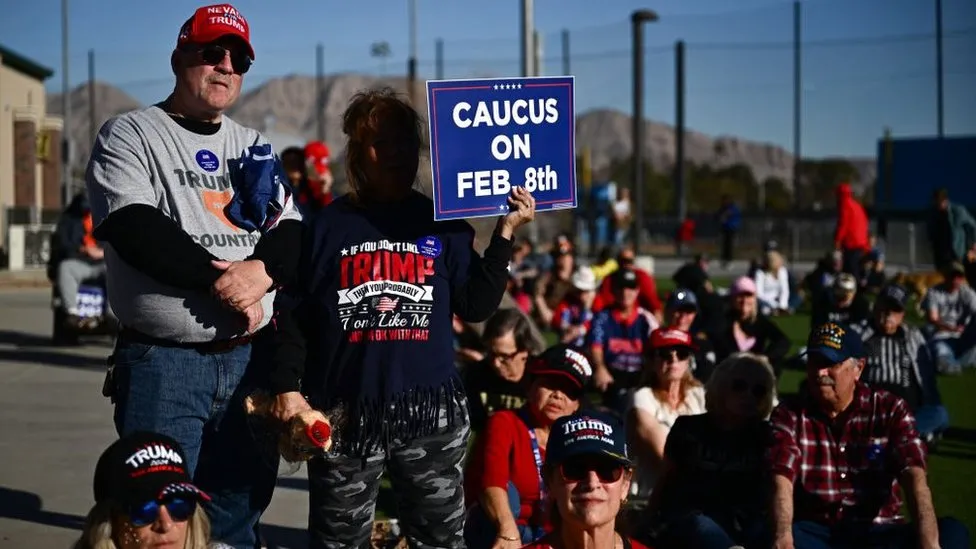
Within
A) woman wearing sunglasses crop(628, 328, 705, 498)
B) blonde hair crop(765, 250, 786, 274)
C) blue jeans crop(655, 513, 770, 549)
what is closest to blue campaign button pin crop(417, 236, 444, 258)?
blue jeans crop(655, 513, 770, 549)

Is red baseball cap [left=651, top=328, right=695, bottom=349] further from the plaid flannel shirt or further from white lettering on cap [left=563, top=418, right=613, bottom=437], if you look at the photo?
white lettering on cap [left=563, top=418, right=613, bottom=437]

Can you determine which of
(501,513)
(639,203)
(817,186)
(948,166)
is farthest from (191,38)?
(817,186)

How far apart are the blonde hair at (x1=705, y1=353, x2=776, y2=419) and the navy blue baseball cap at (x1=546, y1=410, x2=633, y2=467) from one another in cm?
279

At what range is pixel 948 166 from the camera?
36688mm

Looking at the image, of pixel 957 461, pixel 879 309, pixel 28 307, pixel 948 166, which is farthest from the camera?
pixel 948 166

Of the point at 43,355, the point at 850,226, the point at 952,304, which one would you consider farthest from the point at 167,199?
the point at 850,226

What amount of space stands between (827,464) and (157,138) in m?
3.39

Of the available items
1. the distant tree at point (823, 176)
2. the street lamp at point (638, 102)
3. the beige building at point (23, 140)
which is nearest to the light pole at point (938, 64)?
the street lamp at point (638, 102)

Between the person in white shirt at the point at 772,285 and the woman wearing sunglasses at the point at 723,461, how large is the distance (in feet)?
A: 43.4

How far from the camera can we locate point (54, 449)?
842 cm

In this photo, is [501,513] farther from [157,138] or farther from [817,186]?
[817,186]

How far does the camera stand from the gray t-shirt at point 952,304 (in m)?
14.3

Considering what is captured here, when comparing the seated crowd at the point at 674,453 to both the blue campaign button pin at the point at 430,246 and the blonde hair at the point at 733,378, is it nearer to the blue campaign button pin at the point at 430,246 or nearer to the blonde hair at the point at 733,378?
the blonde hair at the point at 733,378

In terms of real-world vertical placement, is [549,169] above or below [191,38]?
below
